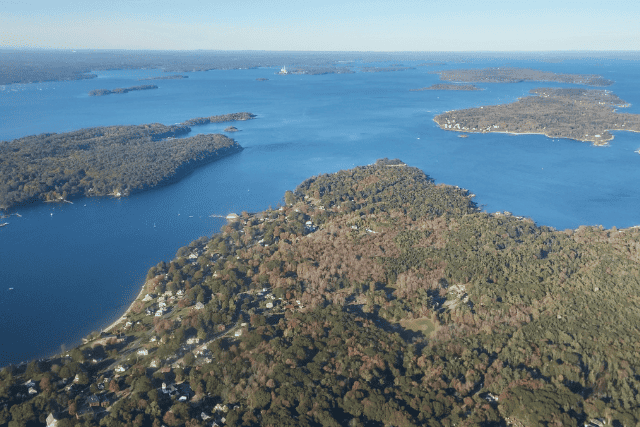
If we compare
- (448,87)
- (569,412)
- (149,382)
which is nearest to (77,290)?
(149,382)

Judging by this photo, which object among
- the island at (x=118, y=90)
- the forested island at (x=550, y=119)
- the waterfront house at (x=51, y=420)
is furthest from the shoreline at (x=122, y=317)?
the island at (x=118, y=90)

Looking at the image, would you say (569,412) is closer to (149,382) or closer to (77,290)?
(149,382)

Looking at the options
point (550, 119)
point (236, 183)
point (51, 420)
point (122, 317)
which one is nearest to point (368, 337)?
point (51, 420)

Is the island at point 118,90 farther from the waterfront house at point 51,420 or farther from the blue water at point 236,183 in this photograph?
the waterfront house at point 51,420

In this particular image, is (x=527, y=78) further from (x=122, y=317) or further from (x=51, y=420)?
(x=51, y=420)

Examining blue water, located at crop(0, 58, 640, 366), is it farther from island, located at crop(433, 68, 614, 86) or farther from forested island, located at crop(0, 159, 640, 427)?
island, located at crop(433, 68, 614, 86)

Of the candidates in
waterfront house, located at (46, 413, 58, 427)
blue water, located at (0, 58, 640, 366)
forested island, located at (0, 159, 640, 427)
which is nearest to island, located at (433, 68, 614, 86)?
blue water, located at (0, 58, 640, 366)
